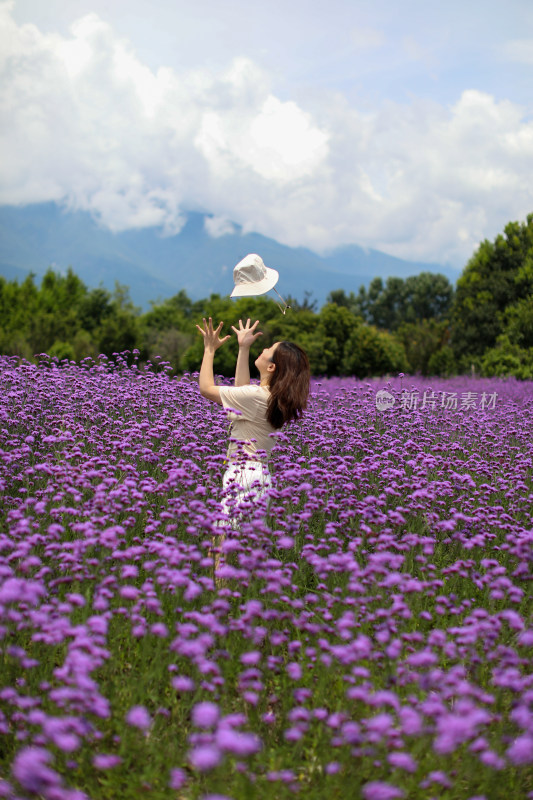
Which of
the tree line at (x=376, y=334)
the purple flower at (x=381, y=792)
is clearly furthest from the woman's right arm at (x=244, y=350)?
the tree line at (x=376, y=334)

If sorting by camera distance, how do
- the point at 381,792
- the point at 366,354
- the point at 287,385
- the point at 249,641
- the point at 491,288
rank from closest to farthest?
the point at 381,792 < the point at 249,641 < the point at 287,385 < the point at 491,288 < the point at 366,354

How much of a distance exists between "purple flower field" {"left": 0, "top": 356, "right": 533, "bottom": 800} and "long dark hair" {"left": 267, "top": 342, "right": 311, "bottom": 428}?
38 cm

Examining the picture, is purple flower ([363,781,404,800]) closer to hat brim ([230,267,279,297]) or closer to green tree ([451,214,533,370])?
hat brim ([230,267,279,297])

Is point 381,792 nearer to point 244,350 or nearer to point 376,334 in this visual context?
point 244,350

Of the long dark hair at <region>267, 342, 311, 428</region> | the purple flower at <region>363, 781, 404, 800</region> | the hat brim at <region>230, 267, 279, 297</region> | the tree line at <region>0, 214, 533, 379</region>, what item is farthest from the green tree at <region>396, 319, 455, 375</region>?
the purple flower at <region>363, 781, 404, 800</region>

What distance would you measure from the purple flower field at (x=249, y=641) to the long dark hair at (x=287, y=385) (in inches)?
15.0

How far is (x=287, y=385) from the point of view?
4551 mm

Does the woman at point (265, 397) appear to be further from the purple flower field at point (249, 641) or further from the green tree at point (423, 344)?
the green tree at point (423, 344)

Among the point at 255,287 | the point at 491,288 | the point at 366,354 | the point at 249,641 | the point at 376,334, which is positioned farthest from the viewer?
the point at 376,334

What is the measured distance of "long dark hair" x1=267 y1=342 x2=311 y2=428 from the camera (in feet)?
15.0

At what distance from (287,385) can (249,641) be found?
77.9 inches

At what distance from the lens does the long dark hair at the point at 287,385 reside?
456 centimetres

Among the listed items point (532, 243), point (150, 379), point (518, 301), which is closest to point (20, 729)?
point (150, 379)


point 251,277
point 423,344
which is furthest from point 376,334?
point 251,277
